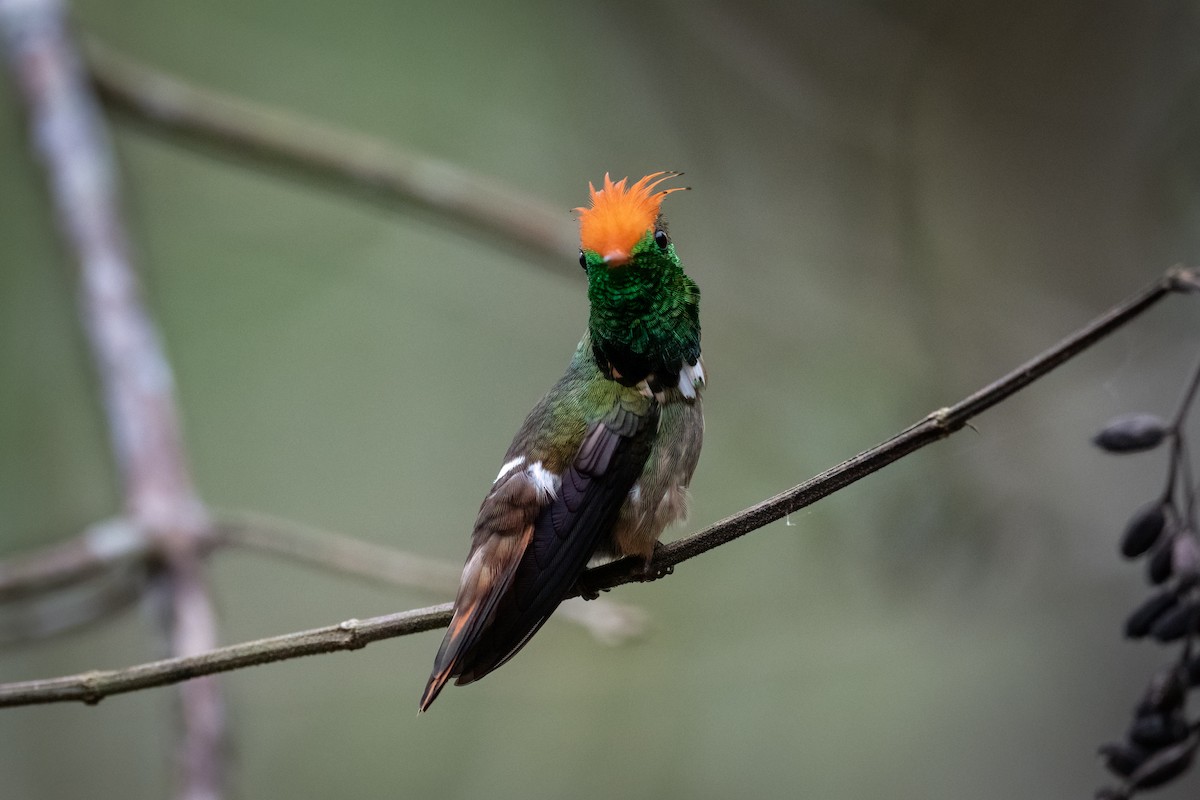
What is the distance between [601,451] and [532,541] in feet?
0.56

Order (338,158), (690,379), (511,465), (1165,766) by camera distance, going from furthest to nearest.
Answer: (338,158) → (690,379) → (511,465) → (1165,766)

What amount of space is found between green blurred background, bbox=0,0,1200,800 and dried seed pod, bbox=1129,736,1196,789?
3.67 ft

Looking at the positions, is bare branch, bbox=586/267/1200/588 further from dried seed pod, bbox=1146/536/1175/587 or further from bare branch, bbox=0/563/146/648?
bare branch, bbox=0/563/146/648

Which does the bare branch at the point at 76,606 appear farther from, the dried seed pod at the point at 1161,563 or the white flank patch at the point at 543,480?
the dried seed pod at the point at 1161,563

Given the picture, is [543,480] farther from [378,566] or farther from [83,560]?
[83,560]

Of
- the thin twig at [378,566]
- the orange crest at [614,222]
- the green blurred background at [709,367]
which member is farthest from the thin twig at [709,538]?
the green blurred background at [709,367]

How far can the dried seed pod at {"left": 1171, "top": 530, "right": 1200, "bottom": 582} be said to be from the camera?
122 cm

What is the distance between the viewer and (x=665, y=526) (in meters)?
1.57

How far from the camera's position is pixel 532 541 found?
1413 mm

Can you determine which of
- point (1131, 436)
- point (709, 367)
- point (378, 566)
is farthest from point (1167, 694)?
point (709, 367)

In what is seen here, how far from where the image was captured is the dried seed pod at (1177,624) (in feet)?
3.99

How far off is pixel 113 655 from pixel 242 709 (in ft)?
1.95

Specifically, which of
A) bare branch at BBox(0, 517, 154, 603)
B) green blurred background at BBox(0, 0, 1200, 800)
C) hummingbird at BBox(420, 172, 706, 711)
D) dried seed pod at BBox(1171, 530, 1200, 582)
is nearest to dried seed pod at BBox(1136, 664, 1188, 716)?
dried seed pod at BBox(1171, 530, 1200, 582)

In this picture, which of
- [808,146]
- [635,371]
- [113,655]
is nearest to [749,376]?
[808,146]
